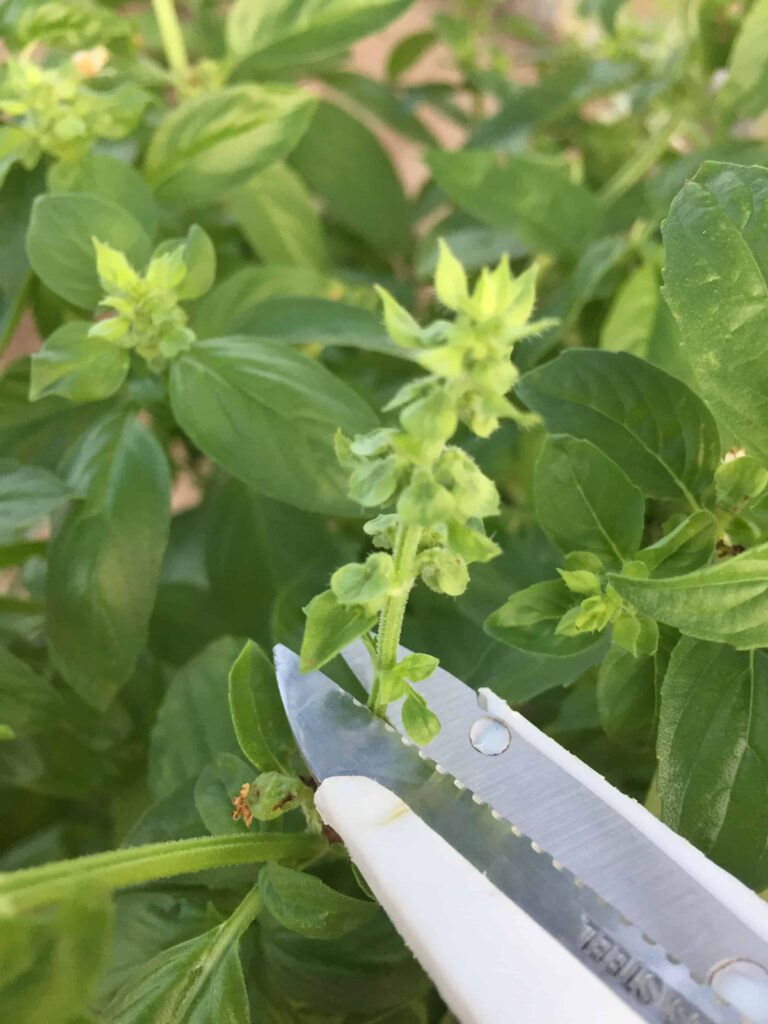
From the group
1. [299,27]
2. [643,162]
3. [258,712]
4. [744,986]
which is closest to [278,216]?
[299,27]

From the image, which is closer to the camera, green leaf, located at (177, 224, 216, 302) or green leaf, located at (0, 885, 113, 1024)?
green leaf, located at (0, 885, 113, 1024)

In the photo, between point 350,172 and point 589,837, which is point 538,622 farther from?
point 350,172

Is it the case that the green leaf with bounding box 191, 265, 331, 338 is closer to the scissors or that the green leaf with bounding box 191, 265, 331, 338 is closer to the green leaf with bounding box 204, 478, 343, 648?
the green leaf with bounding box 204, 478, 343, 648

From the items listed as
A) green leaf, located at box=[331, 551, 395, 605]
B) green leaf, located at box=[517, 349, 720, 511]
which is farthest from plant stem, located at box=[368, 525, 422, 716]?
green leaf, located at box=[517, 349, 720, 511]

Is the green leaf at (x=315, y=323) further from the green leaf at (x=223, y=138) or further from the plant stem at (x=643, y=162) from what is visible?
the plant stem at (x=643, y=162)

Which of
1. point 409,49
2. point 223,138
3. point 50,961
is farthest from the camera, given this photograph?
point 409,49

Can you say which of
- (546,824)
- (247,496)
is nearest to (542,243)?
(247,496)

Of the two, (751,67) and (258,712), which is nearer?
(258,712)
